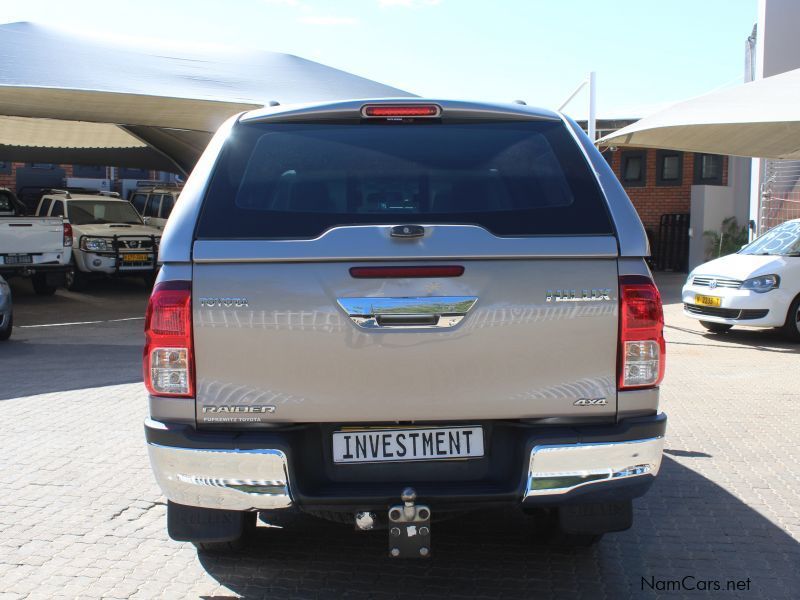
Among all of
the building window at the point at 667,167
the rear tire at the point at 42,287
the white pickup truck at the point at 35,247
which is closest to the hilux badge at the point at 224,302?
the white pickup truck at the point at 35,247

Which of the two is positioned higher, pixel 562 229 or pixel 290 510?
pixel 562 229

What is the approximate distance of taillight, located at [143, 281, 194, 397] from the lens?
10.8ft

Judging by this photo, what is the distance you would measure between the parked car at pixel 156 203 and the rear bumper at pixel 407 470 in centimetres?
1802

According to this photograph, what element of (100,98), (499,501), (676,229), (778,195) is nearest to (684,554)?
(499,501)

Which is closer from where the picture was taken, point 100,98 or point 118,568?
point 118,568

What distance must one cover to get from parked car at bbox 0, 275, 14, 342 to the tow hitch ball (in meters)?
9.87

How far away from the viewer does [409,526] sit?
3.31 meters

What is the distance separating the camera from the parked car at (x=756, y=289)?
38.8 feet

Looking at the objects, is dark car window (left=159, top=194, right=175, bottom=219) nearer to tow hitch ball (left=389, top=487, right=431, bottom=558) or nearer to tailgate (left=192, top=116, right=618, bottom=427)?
tailgate (left=192, top=116, right=618, bottom=427)

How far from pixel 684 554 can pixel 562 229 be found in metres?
1.90

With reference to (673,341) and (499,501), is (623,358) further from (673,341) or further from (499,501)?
(673,341)

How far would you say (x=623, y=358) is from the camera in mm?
3355

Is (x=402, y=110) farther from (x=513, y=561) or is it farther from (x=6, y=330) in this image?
(x=6, y=330)

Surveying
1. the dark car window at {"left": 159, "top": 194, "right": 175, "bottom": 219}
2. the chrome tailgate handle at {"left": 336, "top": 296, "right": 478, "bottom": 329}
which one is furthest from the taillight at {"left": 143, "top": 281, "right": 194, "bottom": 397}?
the dark car window at {"left": 159, "top": 194, "right": 175, "bottom": 219}
